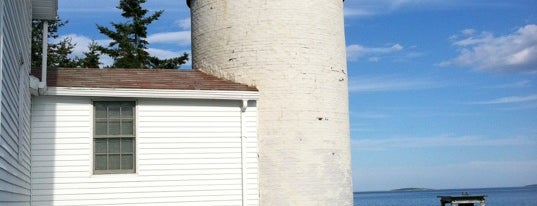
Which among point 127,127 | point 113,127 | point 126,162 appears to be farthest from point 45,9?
point 126,162

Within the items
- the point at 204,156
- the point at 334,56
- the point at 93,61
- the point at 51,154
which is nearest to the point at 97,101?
the point at 51,154

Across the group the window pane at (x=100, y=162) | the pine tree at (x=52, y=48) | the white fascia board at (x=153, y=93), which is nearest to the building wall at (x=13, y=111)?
the white fascia board at (x=153, y=93)

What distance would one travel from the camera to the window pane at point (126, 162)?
1355 centimetres

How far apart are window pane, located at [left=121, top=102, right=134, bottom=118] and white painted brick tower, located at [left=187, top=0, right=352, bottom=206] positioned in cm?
301

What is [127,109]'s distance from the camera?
13.7 meters

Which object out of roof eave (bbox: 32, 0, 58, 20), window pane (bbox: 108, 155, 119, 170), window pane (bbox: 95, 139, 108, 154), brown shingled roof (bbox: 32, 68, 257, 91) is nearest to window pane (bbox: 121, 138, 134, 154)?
window pane (bbox: 108, 155, 119, 170)

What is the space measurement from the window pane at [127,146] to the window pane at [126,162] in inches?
4.0

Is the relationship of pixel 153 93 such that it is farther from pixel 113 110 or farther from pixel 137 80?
pixel 137 80

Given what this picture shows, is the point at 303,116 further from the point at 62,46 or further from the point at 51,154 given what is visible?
the point at 62,46

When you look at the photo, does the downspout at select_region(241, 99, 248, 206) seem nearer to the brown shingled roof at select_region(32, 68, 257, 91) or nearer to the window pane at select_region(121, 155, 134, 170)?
the brown shingled roof at select_region(32, 68, 257, 91)

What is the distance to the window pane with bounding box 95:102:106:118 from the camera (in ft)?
44.2

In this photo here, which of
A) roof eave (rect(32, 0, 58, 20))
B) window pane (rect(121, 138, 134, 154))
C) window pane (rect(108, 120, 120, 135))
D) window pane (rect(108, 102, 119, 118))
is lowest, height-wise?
window pane (rect(121, 138, 134, 154))

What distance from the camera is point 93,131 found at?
13.4 m

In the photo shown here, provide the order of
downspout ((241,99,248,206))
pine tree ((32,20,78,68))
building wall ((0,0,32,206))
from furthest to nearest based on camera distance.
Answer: pine tree ((32,20,78,68))
downspout ((241,99,248,206))
building wall ((0,0,32,206))
